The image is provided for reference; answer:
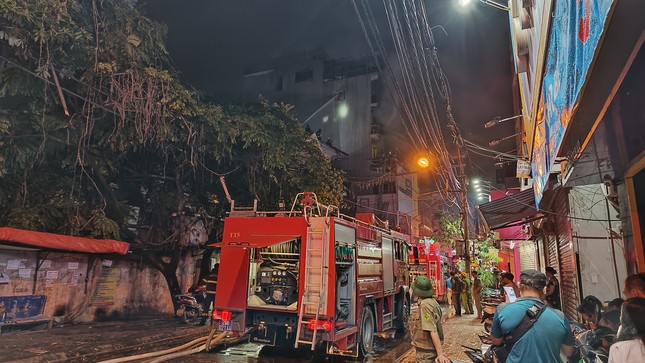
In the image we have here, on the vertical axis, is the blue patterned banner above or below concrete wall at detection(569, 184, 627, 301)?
above

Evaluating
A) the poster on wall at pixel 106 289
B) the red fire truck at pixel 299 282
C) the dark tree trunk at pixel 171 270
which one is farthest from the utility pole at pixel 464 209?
the poster on wall at pixel 106 289

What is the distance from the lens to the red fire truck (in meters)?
7.27

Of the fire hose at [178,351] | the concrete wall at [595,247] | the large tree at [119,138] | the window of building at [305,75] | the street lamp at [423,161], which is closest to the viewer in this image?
the concrete wall at [595,247]

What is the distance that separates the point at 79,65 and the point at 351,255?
26.5 ft

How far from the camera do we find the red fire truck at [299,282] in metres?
7.27

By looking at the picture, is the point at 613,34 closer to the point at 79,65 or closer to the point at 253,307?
the point at 253,307

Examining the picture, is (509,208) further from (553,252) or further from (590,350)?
(590,350)

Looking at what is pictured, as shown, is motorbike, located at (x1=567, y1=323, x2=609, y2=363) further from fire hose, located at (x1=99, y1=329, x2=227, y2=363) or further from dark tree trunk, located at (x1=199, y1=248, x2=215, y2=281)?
dark tree trunk, located at (x1=199, y1=248, x2=215, y2=281)

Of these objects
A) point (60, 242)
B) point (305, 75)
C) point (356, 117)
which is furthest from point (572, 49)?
point (305, 75)

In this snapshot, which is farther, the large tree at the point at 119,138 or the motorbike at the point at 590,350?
the large tree at the point at 119,138

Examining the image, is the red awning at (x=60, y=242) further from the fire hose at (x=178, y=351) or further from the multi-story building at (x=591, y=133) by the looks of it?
the multi-story building at (x=591, y=133)

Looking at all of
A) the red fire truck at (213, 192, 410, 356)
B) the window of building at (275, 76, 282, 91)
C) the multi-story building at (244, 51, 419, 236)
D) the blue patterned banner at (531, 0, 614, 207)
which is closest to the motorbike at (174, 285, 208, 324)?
the red fire truck at (213, 192, 410, 356)

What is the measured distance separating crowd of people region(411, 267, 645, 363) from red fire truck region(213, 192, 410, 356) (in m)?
2.74

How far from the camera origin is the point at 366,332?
8602mm
